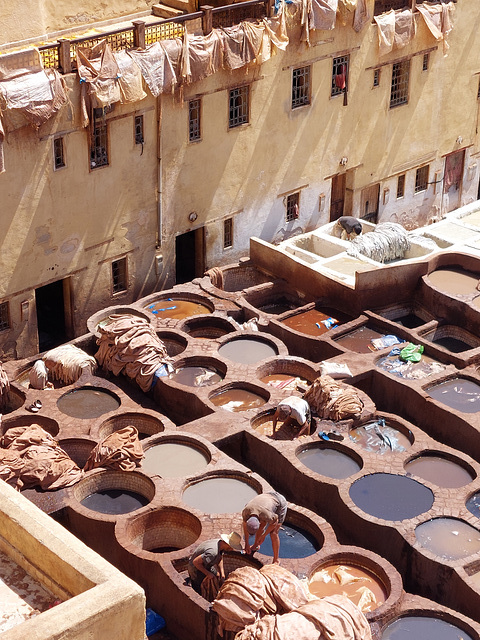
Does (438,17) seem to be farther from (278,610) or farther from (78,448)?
(278,610)

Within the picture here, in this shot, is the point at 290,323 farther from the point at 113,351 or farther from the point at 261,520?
the point at 261,520

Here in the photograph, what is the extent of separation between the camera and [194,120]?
2742 cm

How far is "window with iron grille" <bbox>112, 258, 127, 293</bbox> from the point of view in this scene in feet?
90.1

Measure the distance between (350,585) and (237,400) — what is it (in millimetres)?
6324

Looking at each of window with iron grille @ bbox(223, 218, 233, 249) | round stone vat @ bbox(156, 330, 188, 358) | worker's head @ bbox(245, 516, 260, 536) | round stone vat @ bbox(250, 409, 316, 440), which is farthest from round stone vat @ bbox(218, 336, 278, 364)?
worker's head @ bbox(245, 516, 260, 536)

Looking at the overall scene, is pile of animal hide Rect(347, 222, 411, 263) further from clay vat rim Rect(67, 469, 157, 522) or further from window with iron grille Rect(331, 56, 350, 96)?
clay vat rim Rect(67, 469, 157, 522)

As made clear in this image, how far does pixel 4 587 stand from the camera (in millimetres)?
10852

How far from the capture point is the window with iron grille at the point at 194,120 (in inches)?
1070

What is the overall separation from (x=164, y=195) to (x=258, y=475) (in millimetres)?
9900

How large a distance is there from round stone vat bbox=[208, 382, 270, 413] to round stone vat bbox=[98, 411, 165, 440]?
153 centimetres

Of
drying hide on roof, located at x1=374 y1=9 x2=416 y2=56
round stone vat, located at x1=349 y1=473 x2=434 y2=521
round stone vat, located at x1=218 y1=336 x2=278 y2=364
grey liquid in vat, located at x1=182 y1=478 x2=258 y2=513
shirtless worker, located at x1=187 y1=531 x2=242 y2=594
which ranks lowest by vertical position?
round stone vat, located at x1=349 y1=473 x2=434 y2=521

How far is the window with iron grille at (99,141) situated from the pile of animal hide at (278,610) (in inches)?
490

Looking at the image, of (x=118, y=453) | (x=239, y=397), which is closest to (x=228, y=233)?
(x=239, y=397)

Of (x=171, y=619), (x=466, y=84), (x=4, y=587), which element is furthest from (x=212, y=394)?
(x=466, y=84)
